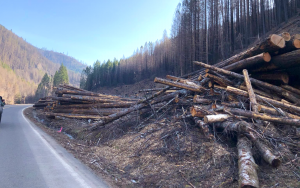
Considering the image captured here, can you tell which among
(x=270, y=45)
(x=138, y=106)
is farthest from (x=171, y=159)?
(x=270, y=45)

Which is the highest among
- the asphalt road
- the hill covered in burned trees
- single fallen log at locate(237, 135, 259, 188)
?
the hill covered in burned trees

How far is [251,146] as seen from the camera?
420 centimetres

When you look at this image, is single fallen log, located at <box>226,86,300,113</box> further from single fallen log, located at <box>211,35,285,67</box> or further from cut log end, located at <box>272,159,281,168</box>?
cut log end, located at <box>272,159,281,168</box>

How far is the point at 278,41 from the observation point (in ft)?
19.4

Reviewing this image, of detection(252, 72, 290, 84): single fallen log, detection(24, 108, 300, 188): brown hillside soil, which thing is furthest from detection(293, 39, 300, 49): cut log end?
detection(24, 108, 300, 188): brown hillside soil

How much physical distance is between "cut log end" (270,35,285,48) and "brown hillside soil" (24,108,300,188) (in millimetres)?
2539

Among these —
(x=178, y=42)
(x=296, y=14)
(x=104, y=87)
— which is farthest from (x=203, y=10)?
(x=104, y=87)

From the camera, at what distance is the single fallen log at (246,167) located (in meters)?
3.08

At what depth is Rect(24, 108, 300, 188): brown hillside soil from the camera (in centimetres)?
370

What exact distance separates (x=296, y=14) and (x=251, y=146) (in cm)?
2270

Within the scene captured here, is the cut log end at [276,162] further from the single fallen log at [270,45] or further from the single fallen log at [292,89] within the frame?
the single fallen log at [292,89]

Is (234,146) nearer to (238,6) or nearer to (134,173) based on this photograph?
(134,173)

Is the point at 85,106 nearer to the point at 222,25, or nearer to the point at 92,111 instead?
the point at 92,111

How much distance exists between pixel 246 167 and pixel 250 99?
2.81 m
